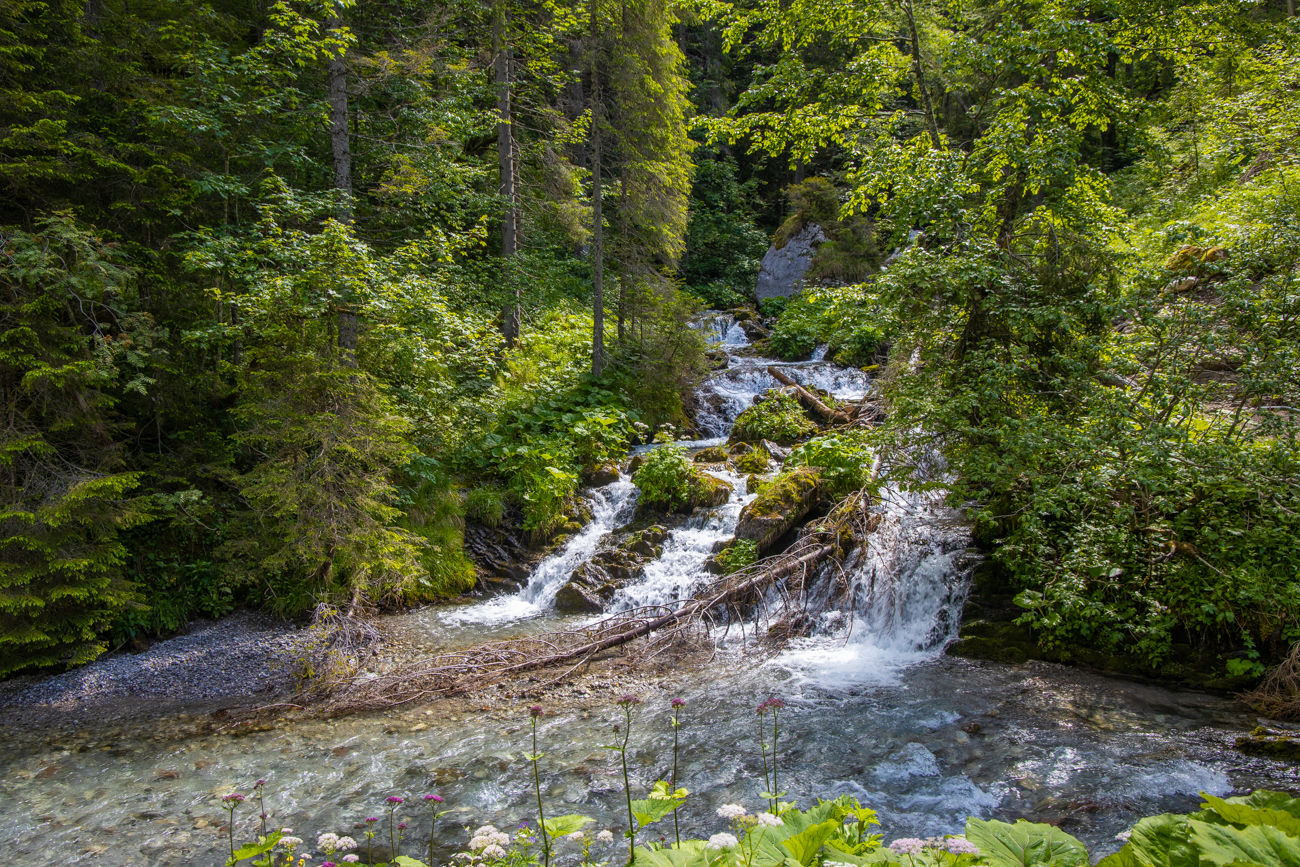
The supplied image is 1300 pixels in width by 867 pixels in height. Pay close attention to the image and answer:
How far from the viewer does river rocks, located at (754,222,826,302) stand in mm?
22250

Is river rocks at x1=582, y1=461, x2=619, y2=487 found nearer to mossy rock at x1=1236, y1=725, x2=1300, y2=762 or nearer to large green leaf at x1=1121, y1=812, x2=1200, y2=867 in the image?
mossy rock at x1=1236, y1=725, x2=1300, y2=762

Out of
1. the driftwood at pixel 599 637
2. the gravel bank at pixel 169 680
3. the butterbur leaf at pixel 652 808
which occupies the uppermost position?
the butterbur leaf at pixel 652 808

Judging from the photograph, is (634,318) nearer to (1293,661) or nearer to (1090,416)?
(1090,416)

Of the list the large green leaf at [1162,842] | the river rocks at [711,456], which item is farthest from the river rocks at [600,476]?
the large green leaf at [1162,842]

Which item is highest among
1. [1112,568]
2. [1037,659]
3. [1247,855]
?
[1247,855]

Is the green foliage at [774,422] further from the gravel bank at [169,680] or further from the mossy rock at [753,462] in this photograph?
the gravel bank at [169,680]

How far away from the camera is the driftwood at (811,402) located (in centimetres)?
1256

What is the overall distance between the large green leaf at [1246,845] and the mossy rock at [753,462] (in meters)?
9.53

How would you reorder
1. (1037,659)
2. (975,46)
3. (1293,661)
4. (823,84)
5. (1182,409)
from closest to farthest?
(1293,661)
(1182,409)
(1037,659)
(975,46)
(823,84)

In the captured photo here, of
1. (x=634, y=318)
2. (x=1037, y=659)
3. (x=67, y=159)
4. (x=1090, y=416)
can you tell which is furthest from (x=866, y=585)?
(x=67, y=159)

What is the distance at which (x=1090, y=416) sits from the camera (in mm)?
5836

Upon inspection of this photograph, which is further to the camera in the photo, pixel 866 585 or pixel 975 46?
pixel 866 585

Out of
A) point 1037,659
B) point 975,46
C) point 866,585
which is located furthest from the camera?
point 866,585

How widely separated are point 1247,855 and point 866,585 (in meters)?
6.46
